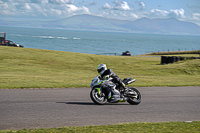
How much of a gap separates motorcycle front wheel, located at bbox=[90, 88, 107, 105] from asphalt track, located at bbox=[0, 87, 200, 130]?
232mm

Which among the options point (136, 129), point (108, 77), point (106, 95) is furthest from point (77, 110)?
point (136, 129)

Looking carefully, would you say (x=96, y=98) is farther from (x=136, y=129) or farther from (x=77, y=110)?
(x=136, y=129)

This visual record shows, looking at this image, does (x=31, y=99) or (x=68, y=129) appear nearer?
(x=68, y=129)

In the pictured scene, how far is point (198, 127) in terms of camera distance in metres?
8.38

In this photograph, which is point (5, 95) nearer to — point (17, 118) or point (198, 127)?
point (17, 118)

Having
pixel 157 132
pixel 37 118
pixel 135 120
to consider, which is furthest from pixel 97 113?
pixel 157 132

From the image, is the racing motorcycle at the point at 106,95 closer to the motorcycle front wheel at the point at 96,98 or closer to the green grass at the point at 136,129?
the motorcycle front wheel at the point at 96,98

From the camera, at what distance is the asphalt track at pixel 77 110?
8.63 m

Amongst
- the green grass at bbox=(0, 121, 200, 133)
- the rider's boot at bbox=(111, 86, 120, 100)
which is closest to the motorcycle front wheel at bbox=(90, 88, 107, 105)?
the rider's boot at bbox=(111, 86, 120, 100)

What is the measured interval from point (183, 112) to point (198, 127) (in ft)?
8.68

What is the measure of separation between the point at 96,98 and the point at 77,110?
144cm

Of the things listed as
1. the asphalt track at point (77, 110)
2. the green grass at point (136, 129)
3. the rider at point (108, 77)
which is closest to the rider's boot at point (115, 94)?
the rider at point (108, 77)

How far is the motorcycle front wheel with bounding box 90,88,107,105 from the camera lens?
11570 mm

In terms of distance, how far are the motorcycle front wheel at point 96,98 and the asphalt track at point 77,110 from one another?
0.76 feet
